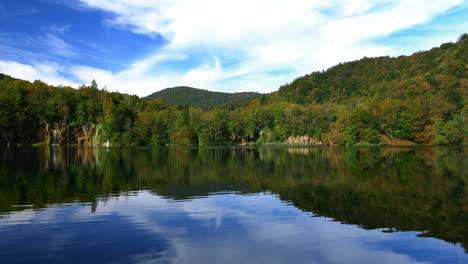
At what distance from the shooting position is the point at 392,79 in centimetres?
13600

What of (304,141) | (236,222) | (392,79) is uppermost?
(392,79)

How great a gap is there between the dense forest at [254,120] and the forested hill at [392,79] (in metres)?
0.62

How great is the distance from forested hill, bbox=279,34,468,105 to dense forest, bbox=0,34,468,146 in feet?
2.03

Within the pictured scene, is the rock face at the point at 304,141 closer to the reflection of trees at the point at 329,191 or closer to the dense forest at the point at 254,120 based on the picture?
the dense forest at the point at 254,120

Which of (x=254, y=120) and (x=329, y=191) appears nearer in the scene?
(x=329, y=191)

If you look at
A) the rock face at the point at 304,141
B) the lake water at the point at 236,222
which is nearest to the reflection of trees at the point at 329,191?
the lake water at the point at 236,222

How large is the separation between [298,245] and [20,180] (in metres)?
16.7

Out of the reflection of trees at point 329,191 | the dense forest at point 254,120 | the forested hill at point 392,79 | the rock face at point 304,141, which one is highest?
the forested hill at point 392,79

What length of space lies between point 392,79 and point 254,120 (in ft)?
222

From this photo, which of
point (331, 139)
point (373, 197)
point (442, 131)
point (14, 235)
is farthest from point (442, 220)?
point (331, 139)

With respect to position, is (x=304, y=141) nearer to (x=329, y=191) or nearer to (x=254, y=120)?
(x=254, y=120)

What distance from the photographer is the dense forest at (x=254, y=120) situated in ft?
278

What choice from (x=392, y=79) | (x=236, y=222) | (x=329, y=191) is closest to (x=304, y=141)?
(x=392, y=79)

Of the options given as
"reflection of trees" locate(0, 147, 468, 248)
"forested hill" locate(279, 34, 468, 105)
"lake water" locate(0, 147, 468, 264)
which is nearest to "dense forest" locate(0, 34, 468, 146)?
"forested hill" locate(279, 34, 468, 105)
